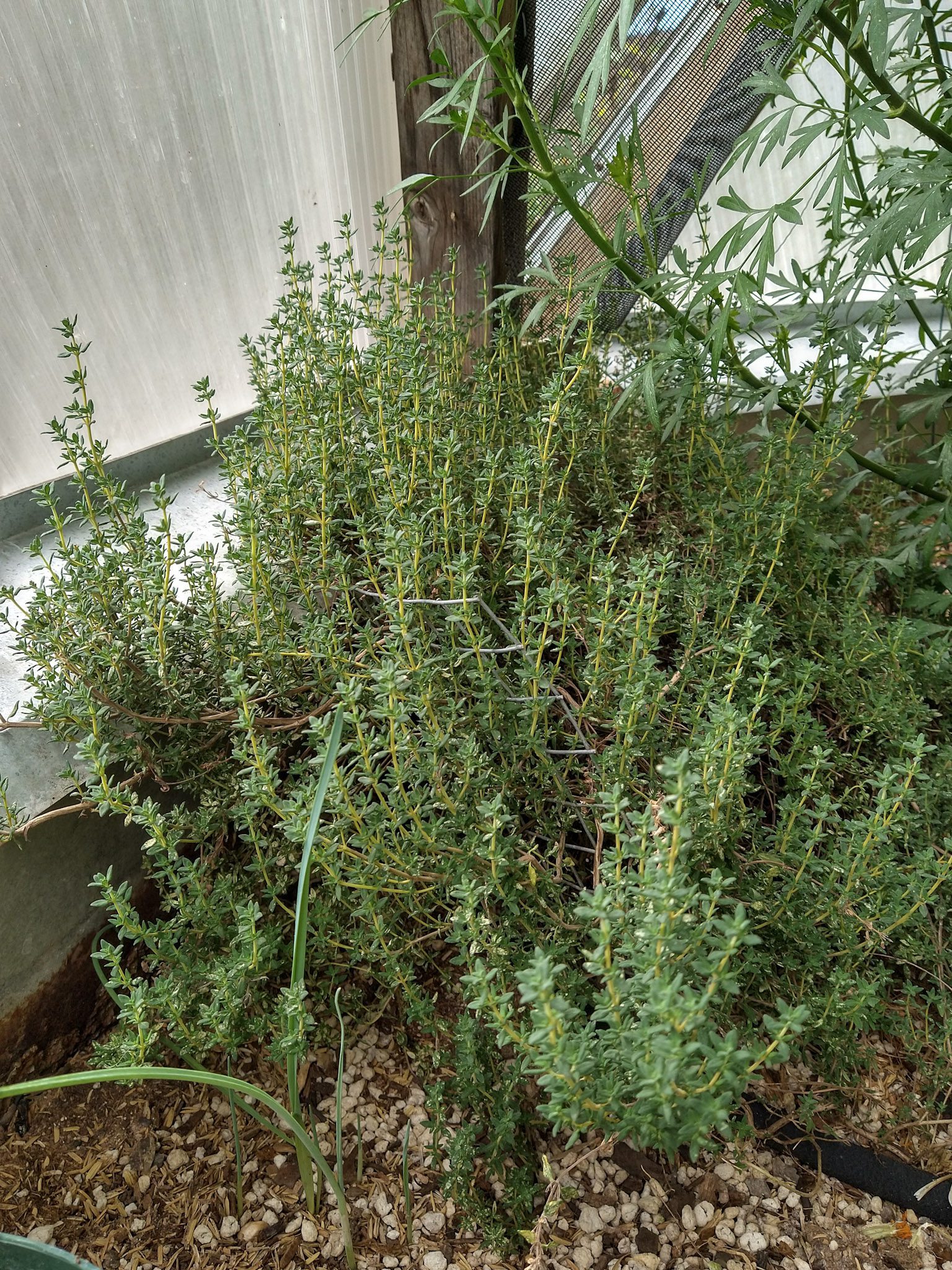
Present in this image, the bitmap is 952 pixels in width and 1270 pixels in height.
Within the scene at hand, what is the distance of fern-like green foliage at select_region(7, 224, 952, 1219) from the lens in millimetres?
952

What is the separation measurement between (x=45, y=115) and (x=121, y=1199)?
1920mm

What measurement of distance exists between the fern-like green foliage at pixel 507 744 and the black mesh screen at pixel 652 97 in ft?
2.46

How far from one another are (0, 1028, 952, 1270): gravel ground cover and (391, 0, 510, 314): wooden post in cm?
183

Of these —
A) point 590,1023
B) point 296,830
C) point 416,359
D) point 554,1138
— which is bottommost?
point 554,1138

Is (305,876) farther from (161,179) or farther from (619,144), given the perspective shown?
(161,179)

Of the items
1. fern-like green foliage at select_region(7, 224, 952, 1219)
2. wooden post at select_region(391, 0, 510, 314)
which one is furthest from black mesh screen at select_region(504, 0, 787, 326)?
fern-like green foliage at select_region(7, 224, 952, 1219)

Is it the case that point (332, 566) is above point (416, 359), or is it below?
below

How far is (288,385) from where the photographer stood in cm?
166

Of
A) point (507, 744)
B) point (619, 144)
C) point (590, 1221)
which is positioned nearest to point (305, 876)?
point (507, 744)

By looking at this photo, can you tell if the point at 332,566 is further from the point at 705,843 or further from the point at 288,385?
the point at 705,843

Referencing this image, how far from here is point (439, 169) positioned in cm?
226

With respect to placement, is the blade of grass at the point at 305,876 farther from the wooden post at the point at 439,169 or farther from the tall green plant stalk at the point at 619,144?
the wooden post at the point at 439,169

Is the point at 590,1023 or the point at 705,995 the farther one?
the point at 590,1023

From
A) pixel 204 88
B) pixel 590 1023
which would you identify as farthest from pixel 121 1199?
pixel 204 88
